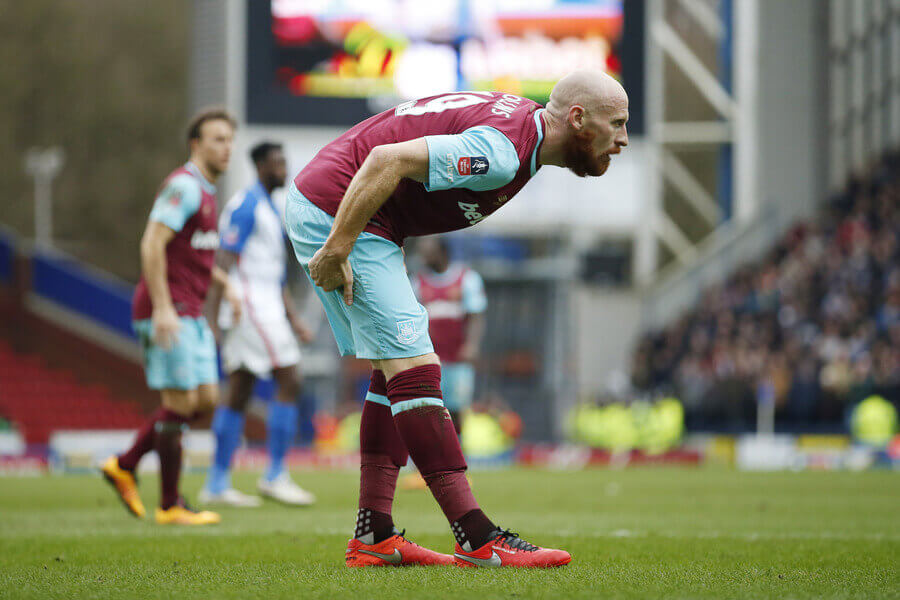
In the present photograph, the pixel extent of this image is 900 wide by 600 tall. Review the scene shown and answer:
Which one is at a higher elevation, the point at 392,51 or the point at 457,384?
the point at 392,51

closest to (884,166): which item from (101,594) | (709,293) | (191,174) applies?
(709,293)

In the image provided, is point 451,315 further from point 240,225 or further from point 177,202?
point 177,202

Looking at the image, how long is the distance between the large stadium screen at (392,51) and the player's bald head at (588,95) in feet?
70.1

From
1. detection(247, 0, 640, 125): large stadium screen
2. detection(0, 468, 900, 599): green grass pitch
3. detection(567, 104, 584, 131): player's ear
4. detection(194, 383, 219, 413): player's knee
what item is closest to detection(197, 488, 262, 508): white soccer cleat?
detection(0, 468, 900, 599): green grass pitch

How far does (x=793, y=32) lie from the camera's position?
2927cm

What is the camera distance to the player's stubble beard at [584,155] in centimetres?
411

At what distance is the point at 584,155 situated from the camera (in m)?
4.16

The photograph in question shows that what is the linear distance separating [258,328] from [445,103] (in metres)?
4.11

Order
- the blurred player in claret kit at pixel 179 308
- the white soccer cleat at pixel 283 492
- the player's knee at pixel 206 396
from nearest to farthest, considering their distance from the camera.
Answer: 1. the blurred player in claret kit at pixel 179 308
2. the player's knee at pixel 206 396
3. the white soccer cleat at pixel 283 492

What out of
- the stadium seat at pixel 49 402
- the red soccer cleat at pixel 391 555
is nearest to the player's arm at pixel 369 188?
the red soccer cleat at pixel 391 555

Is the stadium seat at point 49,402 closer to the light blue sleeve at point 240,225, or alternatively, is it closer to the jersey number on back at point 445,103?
the light blue sleeve at point 240,225

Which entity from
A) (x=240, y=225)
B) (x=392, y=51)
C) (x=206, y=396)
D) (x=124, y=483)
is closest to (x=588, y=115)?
(x=206, y=396)

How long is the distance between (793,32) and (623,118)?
2703cm

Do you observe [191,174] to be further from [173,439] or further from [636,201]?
[636,201]
